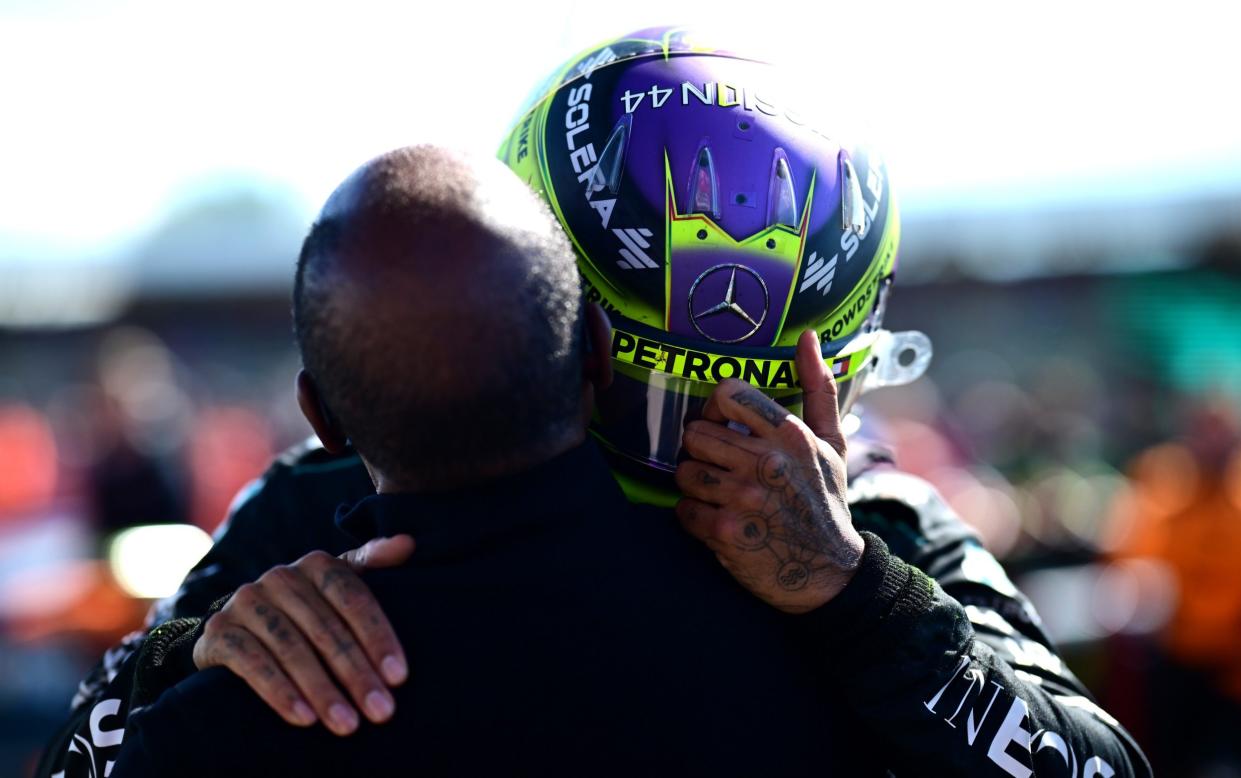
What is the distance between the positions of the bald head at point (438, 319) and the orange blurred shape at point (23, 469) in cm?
898

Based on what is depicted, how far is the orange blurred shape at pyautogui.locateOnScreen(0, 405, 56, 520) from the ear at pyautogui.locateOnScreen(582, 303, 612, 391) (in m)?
9.02

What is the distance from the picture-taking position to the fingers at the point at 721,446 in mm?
1601

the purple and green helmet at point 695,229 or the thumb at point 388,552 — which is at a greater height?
the purple and green helmet at point 695,229

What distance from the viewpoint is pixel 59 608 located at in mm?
6199

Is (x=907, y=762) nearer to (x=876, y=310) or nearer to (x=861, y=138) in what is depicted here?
(x=876, y=310)

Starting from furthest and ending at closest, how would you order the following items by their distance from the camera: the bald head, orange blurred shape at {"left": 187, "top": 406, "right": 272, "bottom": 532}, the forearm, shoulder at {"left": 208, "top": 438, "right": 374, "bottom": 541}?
orange blurred shape at {"left": 187, "top": 406, "right": 272, "bottom": 532}, shoulder at {"left": 208, "top": 438, "right": 374, "bottom": 541}, the forearm, the bald head

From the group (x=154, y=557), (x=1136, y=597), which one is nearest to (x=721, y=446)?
(x=154, y=557)

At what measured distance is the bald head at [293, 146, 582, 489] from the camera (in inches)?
54.1

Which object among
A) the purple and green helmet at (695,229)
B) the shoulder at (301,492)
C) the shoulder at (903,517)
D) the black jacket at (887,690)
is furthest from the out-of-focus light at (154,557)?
the purple and green helmet at (695,229)

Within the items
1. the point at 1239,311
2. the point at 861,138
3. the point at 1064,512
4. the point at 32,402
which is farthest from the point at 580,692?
the point at 32,402

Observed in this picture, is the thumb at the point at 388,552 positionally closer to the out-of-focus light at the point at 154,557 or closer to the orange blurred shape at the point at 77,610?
the out-of-focus light at the point at 154,557

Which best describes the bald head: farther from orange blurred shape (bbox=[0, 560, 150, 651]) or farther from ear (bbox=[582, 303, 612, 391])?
orange blurred shape (bbox=[0, 560, 150, 651])

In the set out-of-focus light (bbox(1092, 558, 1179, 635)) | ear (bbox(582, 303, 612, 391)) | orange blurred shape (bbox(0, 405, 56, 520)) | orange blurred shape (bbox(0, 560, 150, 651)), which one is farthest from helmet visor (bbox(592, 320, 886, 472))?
orange blurred shape (bbox(0, 405, 56, 520))

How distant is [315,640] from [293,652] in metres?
0.03
